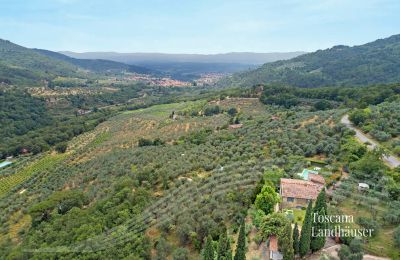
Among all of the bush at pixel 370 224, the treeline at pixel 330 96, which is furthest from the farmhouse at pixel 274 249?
the treeline at pixel 330 96

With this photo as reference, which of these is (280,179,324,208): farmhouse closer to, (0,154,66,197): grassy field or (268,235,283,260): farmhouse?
(268,235,283,260): farmhouse

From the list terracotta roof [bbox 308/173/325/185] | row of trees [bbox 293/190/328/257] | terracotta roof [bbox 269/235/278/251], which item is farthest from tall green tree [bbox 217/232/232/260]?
terracotta roof [bbox 308/173/325/185]

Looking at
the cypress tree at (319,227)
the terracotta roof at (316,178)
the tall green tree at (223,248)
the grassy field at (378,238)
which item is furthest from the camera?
the terracotta roof at (316,178)

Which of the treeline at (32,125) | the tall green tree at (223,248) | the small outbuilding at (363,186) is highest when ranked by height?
the small outbuilding at (363,186)

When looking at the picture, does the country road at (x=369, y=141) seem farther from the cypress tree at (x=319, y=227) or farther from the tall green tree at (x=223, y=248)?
the tall green tree at (x=223, y=248)

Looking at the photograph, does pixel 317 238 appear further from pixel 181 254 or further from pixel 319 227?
pixel 181 254

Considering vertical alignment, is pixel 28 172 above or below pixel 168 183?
below

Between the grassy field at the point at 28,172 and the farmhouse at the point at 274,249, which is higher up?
the farmhouse at the point at 274,249

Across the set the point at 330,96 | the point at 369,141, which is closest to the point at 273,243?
the point at 369,141
